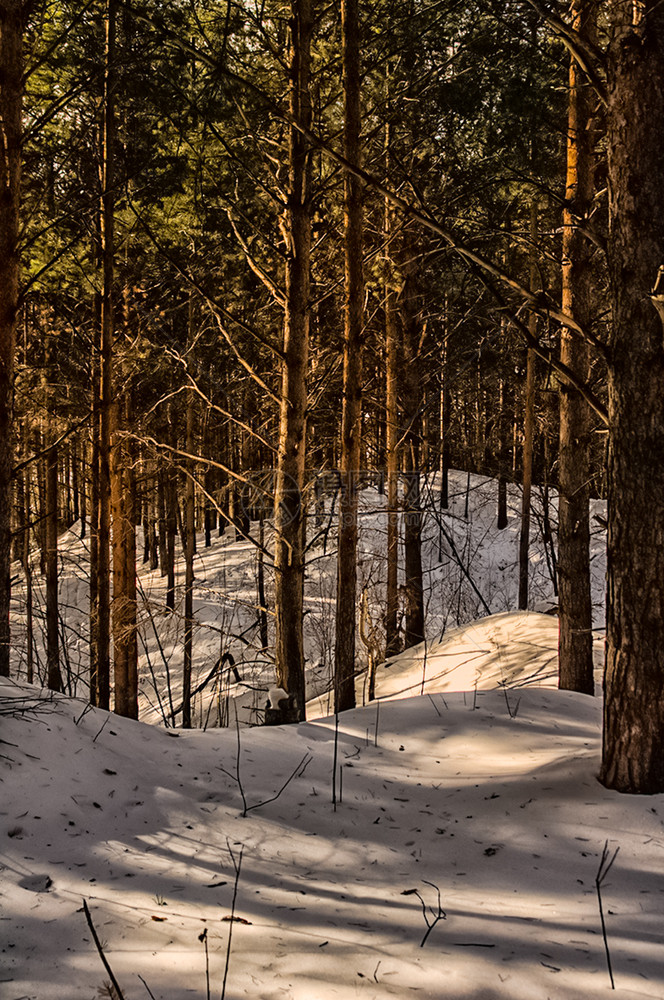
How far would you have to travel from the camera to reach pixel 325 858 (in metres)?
3.16

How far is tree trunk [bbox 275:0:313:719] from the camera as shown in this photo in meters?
6.70

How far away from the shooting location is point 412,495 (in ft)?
48.8

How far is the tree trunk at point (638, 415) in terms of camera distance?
3.57 m

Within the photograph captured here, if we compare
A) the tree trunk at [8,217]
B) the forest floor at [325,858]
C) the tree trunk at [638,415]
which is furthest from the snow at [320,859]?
the tree trunk at [8,217]

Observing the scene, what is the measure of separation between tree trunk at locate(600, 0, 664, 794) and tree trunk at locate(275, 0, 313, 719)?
3.60 meters

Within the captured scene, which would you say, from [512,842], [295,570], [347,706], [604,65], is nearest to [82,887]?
[512,842]

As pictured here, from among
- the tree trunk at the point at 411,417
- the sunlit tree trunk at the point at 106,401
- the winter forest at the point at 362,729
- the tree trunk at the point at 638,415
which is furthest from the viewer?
the tree trunk at the point at 411,417

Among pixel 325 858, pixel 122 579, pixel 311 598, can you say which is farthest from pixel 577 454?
pixel 311 598

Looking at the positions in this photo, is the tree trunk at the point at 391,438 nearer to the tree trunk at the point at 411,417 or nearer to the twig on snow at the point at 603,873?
the tree trunk at the point at 411,417

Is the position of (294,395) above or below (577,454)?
above

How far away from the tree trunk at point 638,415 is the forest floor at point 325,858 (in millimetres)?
362

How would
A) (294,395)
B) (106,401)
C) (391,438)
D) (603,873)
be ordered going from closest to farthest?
(603,873)
(294,395)
(106,401)
(391,438)

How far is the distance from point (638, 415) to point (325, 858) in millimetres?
2735

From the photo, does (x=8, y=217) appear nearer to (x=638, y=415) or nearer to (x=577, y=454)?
(x=638, y=415)
